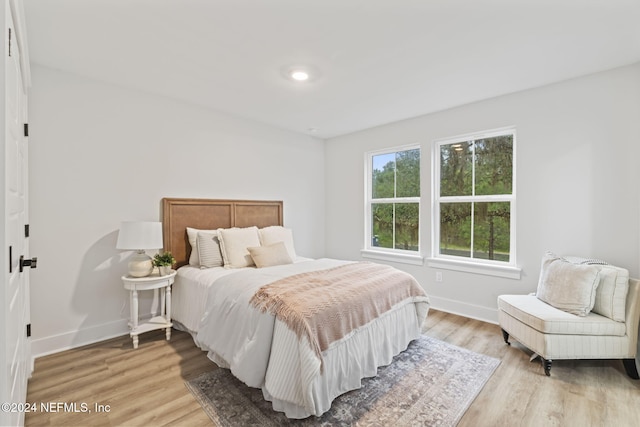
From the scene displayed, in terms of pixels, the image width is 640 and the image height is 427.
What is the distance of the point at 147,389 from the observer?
211 cm

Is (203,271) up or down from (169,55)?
down

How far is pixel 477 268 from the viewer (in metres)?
3.45

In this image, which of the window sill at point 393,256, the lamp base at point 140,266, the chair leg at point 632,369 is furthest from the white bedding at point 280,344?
the chair leg at point 632,369

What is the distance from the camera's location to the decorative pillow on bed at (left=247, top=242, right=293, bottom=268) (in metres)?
3.13

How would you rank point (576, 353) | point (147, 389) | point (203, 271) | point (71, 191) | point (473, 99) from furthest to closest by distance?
point (473, 99) → point (203, 271) → point (71, 191) → point (576, 353) → point (147, 389)

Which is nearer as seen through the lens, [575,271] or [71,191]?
[575,271]

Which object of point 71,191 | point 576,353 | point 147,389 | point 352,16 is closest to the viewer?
point 352,16

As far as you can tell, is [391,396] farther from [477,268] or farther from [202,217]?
[202,217]

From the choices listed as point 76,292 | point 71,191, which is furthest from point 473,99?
point 76,292

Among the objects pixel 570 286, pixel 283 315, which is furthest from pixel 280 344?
pixel 570 286

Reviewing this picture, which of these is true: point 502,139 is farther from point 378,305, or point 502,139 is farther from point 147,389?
point 147,389

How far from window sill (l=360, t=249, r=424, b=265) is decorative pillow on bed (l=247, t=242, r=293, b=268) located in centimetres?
164

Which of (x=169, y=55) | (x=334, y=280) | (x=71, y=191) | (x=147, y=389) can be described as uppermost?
(x=169, y=55)

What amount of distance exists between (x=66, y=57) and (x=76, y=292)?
6.73ft
